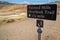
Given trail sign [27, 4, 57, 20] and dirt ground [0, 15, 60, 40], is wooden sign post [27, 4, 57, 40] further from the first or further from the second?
dirt ground [0, 15, 60, 40]

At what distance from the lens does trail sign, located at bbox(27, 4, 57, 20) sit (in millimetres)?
1813

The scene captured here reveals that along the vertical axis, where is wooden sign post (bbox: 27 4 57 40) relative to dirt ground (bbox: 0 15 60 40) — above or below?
above

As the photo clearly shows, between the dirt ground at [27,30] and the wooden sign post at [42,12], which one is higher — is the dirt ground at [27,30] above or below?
below

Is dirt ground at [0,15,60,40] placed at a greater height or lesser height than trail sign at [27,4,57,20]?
lesser

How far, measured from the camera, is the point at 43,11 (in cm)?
186

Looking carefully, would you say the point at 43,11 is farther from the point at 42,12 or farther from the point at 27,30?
the point at 27,30

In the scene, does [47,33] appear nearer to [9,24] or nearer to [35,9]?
[35,9]

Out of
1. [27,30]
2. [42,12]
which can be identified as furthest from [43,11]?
[27,30]

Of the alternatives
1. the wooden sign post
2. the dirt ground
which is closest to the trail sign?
the wooden sign post

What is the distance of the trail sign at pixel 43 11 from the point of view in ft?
5.95

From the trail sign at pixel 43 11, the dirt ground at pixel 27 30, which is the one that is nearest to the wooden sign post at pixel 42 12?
the trail sign at pixel 43 11

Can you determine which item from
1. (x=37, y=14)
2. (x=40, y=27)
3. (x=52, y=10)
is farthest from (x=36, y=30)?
(x=52, y=10)

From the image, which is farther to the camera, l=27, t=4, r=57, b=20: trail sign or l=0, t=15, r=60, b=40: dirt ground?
l=0, t=15, r=60, b=40: dirt ground

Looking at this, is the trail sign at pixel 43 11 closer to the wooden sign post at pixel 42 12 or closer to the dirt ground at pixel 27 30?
the wooden sign post at pixel 42 12
